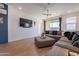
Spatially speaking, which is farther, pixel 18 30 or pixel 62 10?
pixel 18 30

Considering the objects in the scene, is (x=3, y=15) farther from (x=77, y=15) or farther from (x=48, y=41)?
(x=77, y=15)

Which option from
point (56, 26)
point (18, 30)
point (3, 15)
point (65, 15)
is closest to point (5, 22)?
point (3, 15)

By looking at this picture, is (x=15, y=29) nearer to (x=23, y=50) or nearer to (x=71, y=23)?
(x=23, y=50)

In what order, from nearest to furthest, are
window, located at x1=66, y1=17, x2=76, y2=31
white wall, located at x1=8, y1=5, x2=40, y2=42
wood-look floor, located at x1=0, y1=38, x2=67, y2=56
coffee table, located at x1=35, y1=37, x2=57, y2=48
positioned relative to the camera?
wood-look floor, located at x1=0, y1=38, x2=67, y2=56 → window, located at x1=66, y1=17, x2=76, y2=31 → coffee table, located at x1=35, y1=37, x2=57, y2=48 → white wall, located at x1=8, y1=5, x2=40, y2=42

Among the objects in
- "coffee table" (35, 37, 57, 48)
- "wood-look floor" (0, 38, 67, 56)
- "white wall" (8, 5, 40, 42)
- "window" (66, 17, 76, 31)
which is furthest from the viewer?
"white wall" (8, 5, 40, 42)

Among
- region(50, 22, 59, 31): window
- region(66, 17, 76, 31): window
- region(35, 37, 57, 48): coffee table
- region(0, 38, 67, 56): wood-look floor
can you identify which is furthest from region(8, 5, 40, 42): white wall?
region(66, 17, 76, 31): window

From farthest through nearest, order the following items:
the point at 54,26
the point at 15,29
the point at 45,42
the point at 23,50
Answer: the point at 15,29 < the point at 45,42 < the point at 23,50 < the point at 54,26

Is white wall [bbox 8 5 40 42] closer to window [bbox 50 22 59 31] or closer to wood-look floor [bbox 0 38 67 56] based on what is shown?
wood-look floor [bbox 0 38 67 56]

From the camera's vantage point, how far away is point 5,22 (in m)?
4.20

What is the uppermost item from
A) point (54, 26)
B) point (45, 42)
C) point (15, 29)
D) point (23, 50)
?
point (54, 26)

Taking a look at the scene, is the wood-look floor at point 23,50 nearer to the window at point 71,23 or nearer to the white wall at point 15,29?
the white wall at point 15,29

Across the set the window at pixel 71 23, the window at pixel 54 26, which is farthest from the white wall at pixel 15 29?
the window at pixel 71 23

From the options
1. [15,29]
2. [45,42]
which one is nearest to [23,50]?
[45,42]

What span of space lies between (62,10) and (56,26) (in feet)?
1.85
